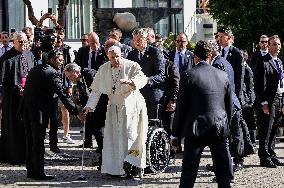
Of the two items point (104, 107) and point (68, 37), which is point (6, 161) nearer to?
point (104, 107)

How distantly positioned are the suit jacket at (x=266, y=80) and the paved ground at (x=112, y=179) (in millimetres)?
1089

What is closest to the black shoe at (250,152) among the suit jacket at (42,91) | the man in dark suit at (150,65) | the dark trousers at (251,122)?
the dark trousers at (251,122)

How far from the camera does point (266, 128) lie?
41.7 ft

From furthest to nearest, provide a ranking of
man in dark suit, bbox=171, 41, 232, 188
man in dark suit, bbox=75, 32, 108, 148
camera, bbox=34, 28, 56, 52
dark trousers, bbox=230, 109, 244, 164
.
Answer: man in dark suit, bbox=75, 32, 108, 148 → camera, bbox=34, 28, 56, 52 → dark trousers, bbox=230, 109, 244, 164 → man in dark suit, bbox=171, 41, 232, 188

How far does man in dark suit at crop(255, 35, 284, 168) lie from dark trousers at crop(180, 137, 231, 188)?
320 cm

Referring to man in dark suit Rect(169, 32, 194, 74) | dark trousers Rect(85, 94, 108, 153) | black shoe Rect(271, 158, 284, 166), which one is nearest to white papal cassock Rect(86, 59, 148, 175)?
dark trousers Rect(85, 94, 108, 153)

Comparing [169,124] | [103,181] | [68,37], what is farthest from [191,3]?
[103,181]

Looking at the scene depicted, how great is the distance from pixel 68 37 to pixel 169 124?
16886 mm

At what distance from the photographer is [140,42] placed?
12078 mm

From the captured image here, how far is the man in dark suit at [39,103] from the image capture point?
11469 millimetres

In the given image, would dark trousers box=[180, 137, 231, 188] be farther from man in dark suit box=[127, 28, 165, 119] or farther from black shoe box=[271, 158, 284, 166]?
black shoe box=[271, 158, 284, 166]

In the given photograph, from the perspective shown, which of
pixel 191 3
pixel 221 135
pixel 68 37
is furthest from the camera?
pixel 191 3

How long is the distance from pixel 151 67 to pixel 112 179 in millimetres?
1757

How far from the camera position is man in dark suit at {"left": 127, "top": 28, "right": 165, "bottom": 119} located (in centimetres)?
1208
